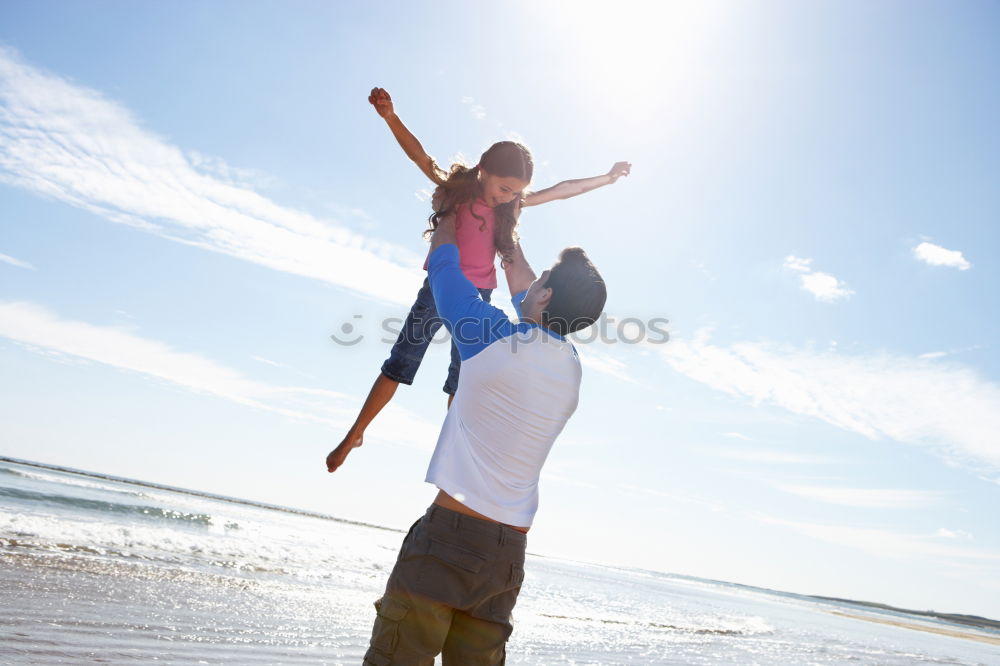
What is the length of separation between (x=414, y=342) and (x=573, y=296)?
65.0 inches

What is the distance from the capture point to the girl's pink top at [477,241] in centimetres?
344

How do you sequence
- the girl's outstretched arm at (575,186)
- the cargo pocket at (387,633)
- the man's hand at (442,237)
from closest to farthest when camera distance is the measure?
the cargo pocket at (387,633)
the man's hand at (442,237)
the girl's outstretched arm at (575,186)

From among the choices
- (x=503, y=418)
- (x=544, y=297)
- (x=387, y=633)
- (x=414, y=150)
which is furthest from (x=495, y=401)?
(x=414, y=150)

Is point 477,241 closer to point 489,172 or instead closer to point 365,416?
point 489,172

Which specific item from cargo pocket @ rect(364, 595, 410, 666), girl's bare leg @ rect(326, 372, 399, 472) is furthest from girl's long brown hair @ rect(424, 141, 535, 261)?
cargo pocket @ rect(364, 595, 410, 666)

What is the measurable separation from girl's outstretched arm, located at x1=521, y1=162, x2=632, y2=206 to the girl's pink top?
52 cm

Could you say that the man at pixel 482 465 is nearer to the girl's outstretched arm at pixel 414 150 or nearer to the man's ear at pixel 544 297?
the man's ear at pixel 544 297

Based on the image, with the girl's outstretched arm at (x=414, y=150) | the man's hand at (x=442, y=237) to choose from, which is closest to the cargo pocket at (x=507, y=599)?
the man's hand at (x=442, y=237)

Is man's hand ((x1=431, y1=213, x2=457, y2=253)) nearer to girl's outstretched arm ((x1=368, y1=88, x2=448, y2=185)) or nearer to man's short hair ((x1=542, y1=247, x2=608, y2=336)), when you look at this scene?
man's short hair ((x1=542, y1=247, x2=608, y2=336))

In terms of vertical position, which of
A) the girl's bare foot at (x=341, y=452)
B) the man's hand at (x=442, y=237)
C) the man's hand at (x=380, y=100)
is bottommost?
the girl's bare foot at (x=341, y=452)

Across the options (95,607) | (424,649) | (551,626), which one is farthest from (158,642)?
(551,626)

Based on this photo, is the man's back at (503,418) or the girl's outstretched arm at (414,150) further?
the girl's outstretched arm at (414,150)

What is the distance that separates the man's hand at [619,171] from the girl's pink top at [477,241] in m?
1.24

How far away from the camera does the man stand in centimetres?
210
